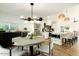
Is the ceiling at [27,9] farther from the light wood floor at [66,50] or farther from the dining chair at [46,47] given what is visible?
the light wood floor at [66,50]

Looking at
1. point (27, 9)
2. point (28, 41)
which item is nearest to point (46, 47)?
point (28, 41)

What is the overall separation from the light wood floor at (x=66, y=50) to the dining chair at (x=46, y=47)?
7cm

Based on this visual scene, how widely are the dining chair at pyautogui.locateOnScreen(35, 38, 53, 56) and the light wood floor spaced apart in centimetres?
7

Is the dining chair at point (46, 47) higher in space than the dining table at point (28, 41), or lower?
lower

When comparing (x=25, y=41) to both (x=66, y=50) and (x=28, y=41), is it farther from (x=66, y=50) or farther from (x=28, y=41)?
(x=66, y=50)

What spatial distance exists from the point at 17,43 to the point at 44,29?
51 centimetres

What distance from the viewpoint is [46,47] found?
230cm

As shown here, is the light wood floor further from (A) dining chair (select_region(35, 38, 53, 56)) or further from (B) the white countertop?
(B) the white countertop

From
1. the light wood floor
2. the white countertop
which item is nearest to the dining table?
the white countertop

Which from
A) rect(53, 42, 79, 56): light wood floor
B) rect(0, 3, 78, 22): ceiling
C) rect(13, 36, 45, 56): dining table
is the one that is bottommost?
rect(53, 42, 79, 56): light wood floor

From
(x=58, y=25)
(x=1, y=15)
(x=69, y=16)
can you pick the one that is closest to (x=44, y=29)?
(x=58, y=25)

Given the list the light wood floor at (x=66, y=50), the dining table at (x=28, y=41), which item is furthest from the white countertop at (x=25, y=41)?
the light wood floor at (x=66, y=50)

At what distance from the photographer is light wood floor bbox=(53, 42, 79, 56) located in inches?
87.4

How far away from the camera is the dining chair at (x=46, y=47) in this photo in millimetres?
2248
